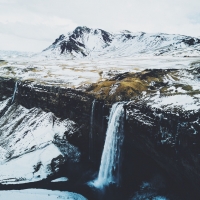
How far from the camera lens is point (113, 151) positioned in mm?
34719

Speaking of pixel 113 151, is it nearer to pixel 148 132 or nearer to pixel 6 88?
pixel 148 132

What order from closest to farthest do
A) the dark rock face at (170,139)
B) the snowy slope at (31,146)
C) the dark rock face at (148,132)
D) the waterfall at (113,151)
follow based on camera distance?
the dark rock face at (170,139) → the dark rock face at (148,132) → the waterfall at (113,151) → the snowy slope at (31,146)

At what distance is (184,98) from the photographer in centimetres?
3222

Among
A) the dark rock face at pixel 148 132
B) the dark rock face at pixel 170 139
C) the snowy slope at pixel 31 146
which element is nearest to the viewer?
the dark rock face at pixel 170 139

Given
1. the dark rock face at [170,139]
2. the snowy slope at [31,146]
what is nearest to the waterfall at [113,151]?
the dark rock face at [170,139]

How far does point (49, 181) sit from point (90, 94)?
15003 mm

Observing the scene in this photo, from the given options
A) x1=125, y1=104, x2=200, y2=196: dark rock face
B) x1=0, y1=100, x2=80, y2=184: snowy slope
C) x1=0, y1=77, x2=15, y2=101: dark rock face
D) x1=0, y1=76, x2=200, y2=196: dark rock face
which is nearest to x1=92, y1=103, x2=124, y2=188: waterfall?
x1=0, y1=76, x2=200, y2=196: dark rock face

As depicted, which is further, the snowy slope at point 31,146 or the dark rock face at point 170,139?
the snowy slope at point 31,146

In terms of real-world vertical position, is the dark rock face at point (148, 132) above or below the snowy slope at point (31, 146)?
above

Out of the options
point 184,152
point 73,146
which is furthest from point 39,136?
point 184,152

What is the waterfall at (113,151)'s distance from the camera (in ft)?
112

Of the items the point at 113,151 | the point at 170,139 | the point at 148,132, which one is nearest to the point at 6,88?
the point at 113,151

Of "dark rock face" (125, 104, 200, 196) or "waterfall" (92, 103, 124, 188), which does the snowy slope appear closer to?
"waterfall" (92, 103, 124, 188)

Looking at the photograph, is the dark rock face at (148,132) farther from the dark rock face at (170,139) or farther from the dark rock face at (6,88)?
the dark rock face at (6,88)
